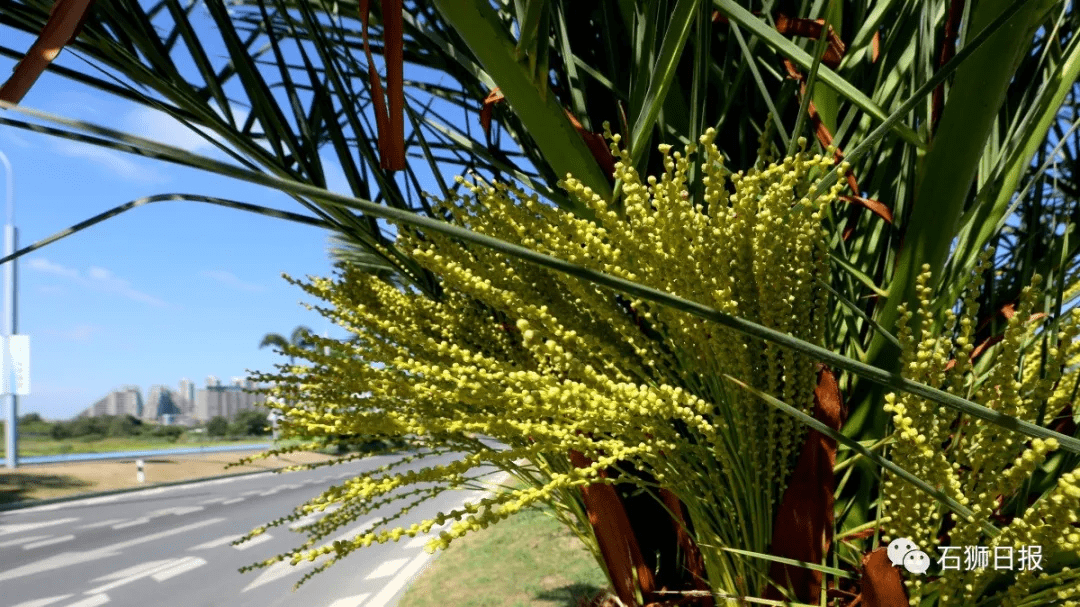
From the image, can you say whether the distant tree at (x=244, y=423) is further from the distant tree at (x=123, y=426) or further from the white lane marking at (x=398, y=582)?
the white lane marking at (x=398, y=582)

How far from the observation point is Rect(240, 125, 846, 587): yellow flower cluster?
624 millimetres

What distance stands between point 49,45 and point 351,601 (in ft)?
17.5

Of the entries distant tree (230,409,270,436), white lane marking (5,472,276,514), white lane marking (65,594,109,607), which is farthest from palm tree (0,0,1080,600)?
distant tree (230,409,270,436)

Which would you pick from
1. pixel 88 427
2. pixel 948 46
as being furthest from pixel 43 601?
pixel 88 427

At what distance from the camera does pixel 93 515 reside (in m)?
9.91

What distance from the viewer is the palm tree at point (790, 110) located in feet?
2.18

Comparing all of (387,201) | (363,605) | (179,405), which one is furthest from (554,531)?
(179,405)

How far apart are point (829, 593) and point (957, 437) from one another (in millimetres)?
245

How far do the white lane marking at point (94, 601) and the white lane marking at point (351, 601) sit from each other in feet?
6.83

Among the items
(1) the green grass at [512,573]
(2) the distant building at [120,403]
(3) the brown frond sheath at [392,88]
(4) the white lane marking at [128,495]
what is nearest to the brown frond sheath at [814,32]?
(3) the brown frond sheath at [392,88]

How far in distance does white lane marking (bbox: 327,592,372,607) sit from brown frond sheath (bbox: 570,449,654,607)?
4579mm

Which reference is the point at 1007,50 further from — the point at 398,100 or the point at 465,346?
the point at 465,346

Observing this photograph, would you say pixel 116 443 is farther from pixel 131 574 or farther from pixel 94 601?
pixel 94 601

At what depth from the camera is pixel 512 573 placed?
200 inches
